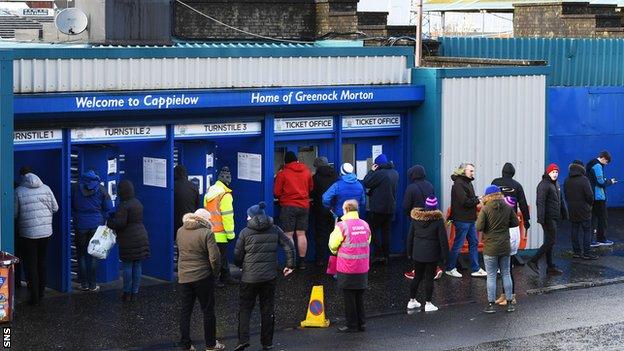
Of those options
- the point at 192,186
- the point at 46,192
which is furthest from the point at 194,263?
the point at 192,186

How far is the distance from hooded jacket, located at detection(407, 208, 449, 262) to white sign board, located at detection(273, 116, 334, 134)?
3.46m

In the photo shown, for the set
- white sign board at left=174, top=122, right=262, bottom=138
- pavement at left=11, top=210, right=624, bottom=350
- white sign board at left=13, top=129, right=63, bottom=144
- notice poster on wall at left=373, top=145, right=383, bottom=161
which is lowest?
pavement at left=11, top=210, right=624, bottom=350

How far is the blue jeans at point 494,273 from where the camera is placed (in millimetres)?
14359

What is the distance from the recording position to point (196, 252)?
39.7ft

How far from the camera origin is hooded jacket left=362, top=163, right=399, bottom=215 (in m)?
16.9

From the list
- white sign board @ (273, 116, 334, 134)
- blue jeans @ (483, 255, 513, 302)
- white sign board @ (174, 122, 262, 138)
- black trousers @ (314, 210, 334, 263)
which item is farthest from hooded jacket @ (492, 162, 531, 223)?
white sign board @ (174, 122, 262, 138)

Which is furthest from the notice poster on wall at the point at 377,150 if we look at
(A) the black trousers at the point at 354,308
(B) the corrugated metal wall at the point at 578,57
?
(B) the corrugated metal wall at the point at 578,57

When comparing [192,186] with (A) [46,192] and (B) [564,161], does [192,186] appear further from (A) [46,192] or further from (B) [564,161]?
(B) [564,161]

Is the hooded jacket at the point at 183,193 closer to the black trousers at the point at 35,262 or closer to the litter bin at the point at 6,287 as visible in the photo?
the black trousers at the point at 35,262

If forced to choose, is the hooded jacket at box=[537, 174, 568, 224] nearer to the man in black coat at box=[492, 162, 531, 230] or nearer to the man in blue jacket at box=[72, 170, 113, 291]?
A: the man in black coat at box=[492, 162, 531, 230]

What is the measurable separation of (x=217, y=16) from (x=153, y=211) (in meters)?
11.8

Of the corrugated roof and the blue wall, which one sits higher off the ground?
the corrugated roof

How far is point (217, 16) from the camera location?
2709 cm

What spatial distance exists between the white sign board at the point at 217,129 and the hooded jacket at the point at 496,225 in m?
3.78
